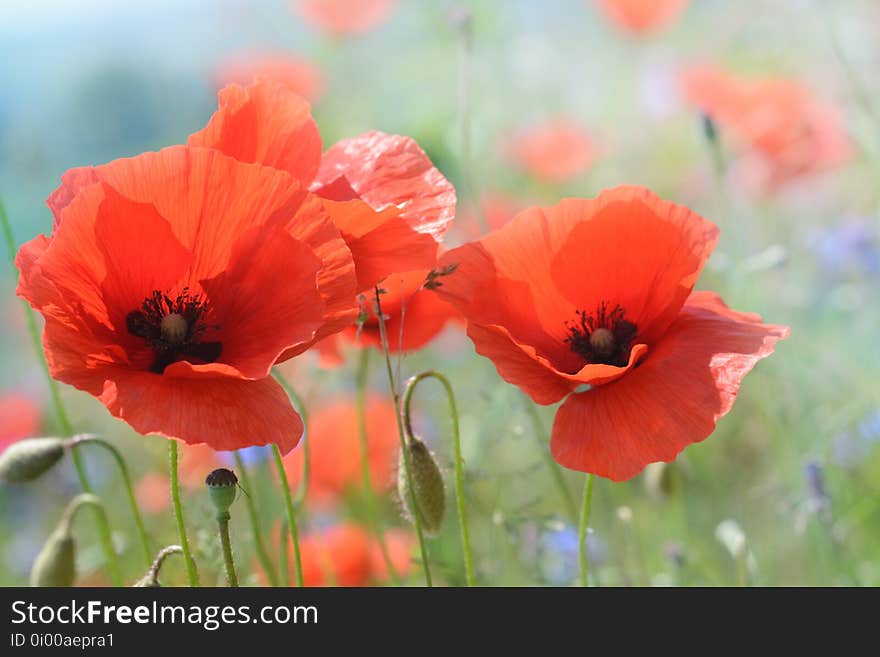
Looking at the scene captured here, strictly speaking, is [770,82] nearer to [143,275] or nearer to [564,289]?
[564,289]

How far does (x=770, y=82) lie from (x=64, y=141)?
2193 millimetres

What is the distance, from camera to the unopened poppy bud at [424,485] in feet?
2.88

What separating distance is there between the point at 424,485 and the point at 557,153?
182 centimetres

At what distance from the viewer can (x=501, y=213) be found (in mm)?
2195

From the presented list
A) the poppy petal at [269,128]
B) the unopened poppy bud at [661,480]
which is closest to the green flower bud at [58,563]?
the poppy petal at [269,128]

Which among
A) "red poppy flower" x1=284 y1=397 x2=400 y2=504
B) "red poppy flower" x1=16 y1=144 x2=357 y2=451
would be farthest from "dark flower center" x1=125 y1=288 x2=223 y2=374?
"red poppy flower" x1=284 y1=397 x2=400 y2=504

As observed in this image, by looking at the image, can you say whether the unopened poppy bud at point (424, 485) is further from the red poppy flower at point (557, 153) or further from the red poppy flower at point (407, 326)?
the red poppy flower at point (557, 153)

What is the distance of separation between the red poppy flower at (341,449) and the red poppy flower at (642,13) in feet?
4.74

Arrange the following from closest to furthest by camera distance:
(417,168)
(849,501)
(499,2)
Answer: (417,168), (849,501), (499,2)

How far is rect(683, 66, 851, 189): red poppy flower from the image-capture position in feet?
6.75

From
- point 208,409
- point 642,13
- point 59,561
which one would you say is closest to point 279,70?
point 642,13

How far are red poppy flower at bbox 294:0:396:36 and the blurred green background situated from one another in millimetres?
69
